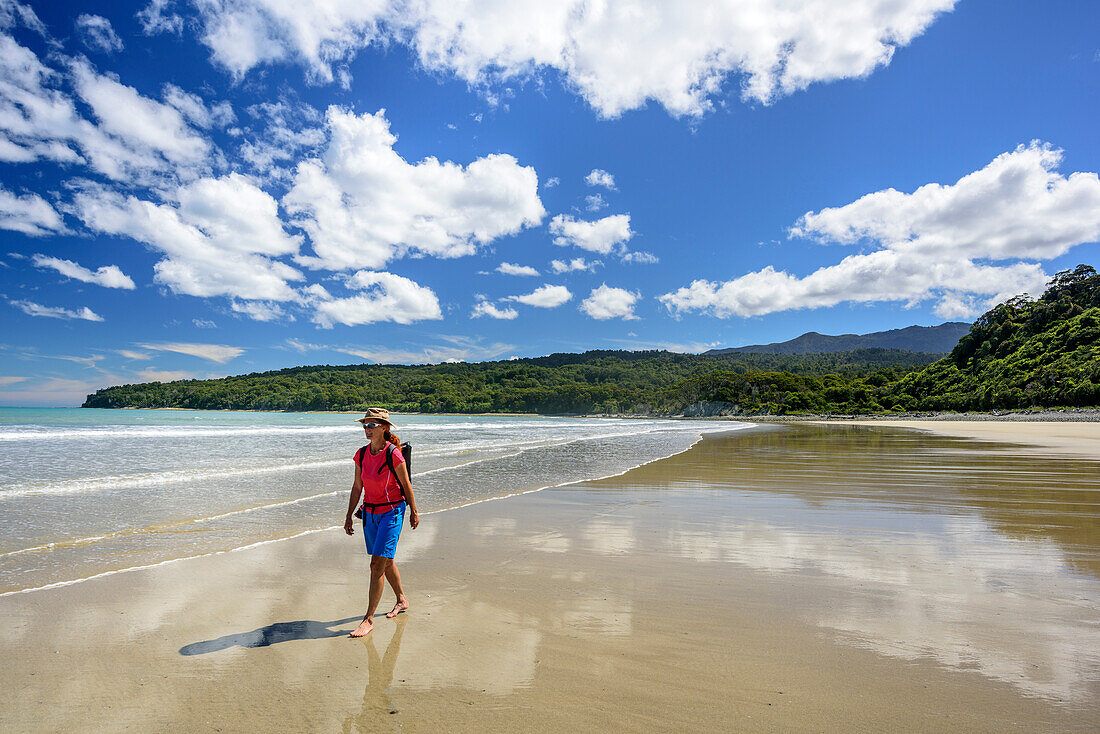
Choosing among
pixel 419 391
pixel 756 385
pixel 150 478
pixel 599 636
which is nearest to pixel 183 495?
pixel 150 478

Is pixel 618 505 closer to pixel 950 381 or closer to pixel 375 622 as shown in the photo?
pixel 375 622

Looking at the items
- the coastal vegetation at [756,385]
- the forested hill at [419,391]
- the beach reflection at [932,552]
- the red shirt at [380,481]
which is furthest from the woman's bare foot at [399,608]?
the forested hill at [419,391]

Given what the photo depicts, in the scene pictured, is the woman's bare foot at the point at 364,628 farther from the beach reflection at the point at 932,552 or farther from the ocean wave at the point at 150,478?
the ocean wave at the point at 150,478

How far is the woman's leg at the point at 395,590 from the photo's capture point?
15.8 feet

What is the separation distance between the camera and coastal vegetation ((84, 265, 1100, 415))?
7806 cm

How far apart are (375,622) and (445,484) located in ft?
30.4

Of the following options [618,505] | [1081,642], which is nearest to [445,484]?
[618,505]

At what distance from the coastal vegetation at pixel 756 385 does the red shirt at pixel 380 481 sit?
86253mm

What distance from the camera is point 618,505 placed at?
34.4ft

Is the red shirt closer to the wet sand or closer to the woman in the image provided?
the woman

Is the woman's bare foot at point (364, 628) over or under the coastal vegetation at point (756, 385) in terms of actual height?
under

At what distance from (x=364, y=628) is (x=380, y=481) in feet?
3.98

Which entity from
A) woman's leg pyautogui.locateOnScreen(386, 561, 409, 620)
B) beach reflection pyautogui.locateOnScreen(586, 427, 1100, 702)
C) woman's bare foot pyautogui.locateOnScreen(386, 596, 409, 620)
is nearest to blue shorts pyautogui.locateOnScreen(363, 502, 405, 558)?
woman's leg pyautogui.locateOnScreen(386, 561, 409, 620)

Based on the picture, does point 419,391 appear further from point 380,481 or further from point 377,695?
point 377,695
